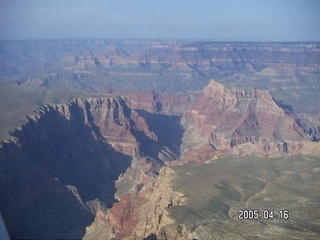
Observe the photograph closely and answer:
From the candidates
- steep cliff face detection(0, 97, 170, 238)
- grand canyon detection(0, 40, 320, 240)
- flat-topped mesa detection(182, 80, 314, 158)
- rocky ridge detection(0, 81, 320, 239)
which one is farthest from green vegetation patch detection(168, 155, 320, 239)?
flat-topped mesa detection(182, 80, 314, 158)

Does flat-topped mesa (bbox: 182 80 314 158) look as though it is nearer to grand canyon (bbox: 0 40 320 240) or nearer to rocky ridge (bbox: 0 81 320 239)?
rocky ridge (bbox: 0 81 320 239)

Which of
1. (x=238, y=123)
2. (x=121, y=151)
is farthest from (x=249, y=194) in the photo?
(x=238, y=123)

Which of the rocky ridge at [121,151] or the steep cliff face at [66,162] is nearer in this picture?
the rocky ridge at [121,151]

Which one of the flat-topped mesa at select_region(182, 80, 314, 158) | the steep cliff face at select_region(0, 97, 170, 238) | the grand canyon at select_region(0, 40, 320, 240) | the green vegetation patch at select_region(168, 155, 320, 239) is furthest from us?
the flat-topped mesa at select_region(182, 80, 314, 158)

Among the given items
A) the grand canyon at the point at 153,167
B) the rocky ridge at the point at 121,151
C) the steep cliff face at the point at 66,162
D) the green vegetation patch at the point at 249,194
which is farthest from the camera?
the steep cliff face at the point at 66,162

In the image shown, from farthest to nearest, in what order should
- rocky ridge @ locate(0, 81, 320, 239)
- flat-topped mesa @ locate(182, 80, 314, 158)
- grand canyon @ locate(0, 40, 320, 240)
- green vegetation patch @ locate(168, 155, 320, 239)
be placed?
flat-topped mesa @ locate(182, 80, 314, 158)
rocky ridge @ locate(0, 81, 320, 239)
grand canyon @ locate(0, 40, 320, 240)
green vegetation patch @ locate(168, 155, 320, 239)

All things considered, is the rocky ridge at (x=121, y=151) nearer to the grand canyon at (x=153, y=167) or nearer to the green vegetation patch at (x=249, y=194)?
the grand canyon at (x=153, y=167)

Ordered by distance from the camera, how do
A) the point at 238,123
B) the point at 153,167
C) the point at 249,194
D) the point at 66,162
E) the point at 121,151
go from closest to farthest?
the point at 249,194 < the point at 153,167 < the point at 66,162 < the point at 121,151 < the point at 238,123

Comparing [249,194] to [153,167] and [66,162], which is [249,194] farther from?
[66,162]

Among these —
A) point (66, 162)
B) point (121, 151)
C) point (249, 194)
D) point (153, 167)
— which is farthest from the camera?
point (121, 151)

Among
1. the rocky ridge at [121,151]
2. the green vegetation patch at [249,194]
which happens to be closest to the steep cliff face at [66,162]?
the rocky ridge at [121,151]
